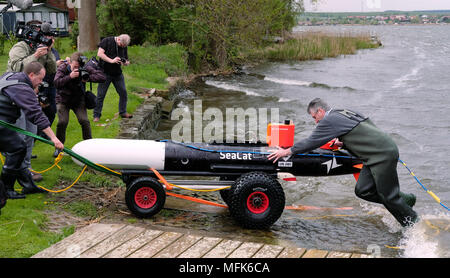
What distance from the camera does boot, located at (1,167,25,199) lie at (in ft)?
21.7

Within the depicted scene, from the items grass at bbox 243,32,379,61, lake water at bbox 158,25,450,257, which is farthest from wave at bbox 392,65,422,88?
grass at bbox 243,32,379,61

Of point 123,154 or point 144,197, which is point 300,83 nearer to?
point 123,154

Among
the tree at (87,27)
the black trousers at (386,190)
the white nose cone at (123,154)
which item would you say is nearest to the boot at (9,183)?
the white nose cone at (123,154)

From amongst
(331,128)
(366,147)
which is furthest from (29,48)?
(366,147)

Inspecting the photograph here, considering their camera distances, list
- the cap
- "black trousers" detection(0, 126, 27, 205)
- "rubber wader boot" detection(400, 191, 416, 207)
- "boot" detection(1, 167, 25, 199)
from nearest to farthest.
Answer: "black trousers" detection(0, 126, 27, 205), "boot" detection(1, 167, 25, 199), "rubber wader boot" detection(400, 191, 416, 207), the cap

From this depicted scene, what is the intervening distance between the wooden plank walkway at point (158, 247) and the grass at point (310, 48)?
2848 centimetres

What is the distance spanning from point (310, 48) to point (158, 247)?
1294 inches

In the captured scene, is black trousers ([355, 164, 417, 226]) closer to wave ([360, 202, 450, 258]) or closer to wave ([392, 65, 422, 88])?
wave ([360, 202, 450, 258])

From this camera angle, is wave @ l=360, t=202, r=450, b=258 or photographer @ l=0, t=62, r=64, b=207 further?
wave @ l=360, t=202, r=450, b=258

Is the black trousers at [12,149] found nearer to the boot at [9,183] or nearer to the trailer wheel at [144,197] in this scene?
the boot at [9,183]

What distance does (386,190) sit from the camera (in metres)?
6.54

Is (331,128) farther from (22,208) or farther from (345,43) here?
(345,43)

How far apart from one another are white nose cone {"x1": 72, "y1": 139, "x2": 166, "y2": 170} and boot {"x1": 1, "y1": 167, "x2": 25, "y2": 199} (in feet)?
2.85

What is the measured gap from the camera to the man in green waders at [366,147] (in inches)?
255
